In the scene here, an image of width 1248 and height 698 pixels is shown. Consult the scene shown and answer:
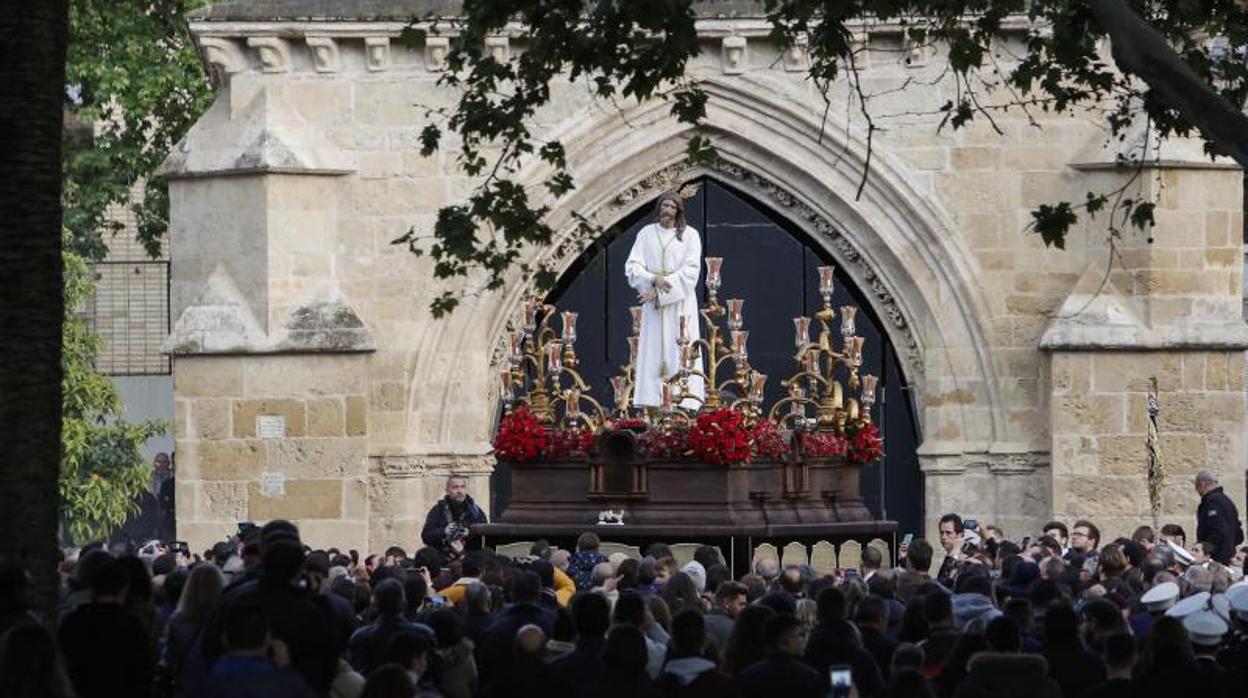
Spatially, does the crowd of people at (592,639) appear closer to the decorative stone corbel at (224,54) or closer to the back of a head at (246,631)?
the back of a head at (246,631)

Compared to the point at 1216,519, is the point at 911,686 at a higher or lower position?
lower

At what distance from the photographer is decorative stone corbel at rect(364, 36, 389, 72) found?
2838cm

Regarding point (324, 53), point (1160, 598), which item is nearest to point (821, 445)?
point (324, 53)

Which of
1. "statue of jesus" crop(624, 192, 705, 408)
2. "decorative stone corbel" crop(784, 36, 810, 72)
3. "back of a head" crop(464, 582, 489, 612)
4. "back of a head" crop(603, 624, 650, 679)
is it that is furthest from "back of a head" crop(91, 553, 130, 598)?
"decorative stone corbel" crop(784, 36, 810, 72)

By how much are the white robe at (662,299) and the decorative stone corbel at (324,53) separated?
4739mm

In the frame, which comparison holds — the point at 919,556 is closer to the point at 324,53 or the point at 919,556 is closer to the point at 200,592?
the point at 200,592

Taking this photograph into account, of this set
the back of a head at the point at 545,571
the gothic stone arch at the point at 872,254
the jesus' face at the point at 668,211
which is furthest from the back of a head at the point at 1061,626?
the gothic stone arch at the point at 872,254

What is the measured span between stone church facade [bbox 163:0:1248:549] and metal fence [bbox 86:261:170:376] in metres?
13.3

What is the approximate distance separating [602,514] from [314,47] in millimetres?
7108

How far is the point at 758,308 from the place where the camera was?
99.6 ft

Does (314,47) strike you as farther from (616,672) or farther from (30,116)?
(616,672)

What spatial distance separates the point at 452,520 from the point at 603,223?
536cm

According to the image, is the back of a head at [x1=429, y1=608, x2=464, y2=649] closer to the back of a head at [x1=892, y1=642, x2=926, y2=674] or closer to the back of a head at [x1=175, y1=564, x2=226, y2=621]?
the back of a head at [x1=175, y1=564, x2=226, y2=621]

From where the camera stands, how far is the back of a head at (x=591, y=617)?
522 inches
